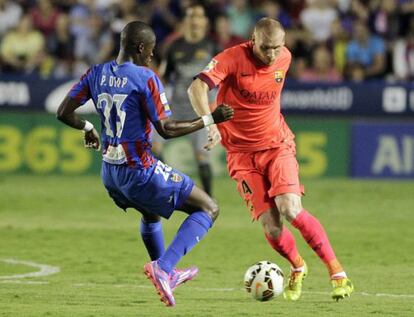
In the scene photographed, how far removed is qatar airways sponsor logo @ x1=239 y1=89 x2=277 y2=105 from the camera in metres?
9.03

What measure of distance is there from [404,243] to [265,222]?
3805 mm

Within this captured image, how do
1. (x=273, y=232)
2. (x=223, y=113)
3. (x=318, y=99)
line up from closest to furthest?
(x=223, y=113), (x=273, y=232), (x=318, y=99)

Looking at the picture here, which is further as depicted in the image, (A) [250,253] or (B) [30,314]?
(A) [250,253]

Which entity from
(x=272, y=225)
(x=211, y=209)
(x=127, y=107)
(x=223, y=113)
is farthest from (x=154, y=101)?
(x=272, y=225)

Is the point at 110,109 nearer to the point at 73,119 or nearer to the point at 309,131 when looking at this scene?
the point at 73,119

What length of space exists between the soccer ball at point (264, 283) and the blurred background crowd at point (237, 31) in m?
10.2

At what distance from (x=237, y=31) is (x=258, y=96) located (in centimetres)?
1104

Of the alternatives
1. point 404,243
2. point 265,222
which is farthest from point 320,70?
point 265,222

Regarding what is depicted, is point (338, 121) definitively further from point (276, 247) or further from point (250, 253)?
point (276, 247)

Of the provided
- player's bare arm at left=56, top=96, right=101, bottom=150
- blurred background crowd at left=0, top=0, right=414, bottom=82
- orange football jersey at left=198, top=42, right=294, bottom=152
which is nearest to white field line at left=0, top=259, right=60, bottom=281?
player's bare arm at left=56, top=96, right=101, bottom=150

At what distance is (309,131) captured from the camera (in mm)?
18234

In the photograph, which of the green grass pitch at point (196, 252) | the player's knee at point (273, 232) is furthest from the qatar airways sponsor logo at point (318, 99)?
the player's knee at point (273, 232)

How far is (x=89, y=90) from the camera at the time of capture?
848 centimetres

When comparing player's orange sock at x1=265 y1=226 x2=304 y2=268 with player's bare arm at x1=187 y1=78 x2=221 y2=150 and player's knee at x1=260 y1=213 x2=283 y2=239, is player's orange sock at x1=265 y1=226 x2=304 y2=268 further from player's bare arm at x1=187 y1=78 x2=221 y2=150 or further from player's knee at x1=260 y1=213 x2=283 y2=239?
player's bare arm at x1=187 y1=78 x2=221 y2=150
